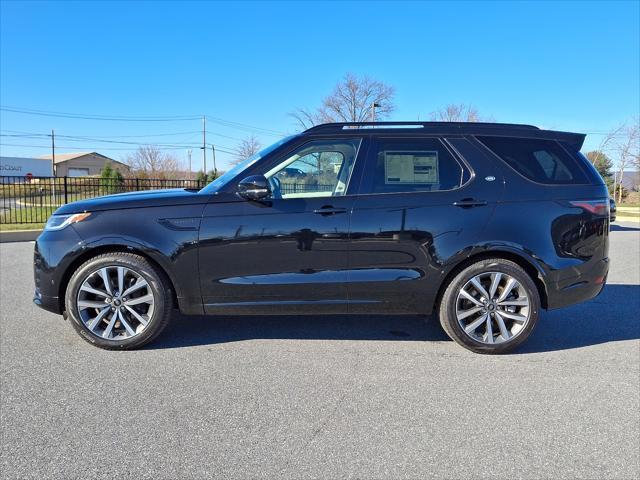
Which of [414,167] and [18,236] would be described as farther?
[18,236]

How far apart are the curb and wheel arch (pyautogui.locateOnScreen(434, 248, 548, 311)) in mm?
10718

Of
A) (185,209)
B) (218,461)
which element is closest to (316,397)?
(218,461)

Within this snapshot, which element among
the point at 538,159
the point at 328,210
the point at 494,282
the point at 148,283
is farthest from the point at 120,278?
the point at 538,159

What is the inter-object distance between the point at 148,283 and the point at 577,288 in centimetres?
357

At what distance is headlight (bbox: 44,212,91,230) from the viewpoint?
11.4 feet

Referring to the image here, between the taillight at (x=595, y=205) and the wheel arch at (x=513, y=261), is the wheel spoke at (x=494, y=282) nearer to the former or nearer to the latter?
the wheel arch at (x=513, y=261)

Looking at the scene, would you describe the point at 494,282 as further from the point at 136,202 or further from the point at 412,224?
the point at 136,202

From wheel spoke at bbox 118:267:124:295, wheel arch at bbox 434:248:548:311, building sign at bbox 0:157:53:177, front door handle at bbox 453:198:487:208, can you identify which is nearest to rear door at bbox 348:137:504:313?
front door handle at bbox 453:198:487:208

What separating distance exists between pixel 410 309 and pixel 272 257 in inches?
48.5

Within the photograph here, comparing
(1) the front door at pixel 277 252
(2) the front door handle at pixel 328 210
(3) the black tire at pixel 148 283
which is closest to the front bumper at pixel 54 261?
(3) the black tire at pixel 148 283

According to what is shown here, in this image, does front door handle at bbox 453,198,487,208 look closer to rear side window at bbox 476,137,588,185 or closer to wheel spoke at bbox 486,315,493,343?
rear side window at bbox 476,137,588,185

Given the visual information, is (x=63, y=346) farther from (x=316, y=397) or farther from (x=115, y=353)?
(x=316, y=397)

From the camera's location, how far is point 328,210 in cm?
342

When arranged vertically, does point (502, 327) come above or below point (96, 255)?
below
